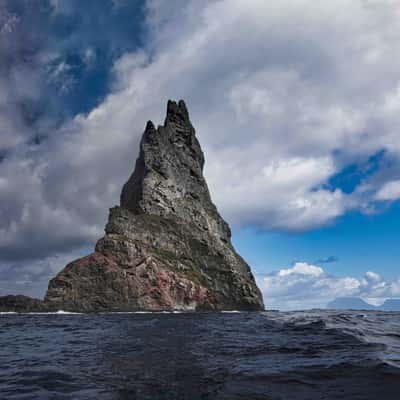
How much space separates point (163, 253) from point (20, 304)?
42593 mm

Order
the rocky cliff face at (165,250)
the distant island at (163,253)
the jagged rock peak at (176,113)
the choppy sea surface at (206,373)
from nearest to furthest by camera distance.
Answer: the choppy sea surface at (206,373) → the distant island at (163,253) → the rocky cliff face at (165,250) → the jagged rock peak at (176,113)

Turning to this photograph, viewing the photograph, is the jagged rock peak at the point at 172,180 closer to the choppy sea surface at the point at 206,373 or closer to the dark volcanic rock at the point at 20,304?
the dark volcanic rock at the point at 20,304

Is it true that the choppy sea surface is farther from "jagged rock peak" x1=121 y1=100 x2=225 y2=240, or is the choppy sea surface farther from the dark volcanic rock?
"jagged rock peak" x1=121 y1=100 x2=225 y2=240

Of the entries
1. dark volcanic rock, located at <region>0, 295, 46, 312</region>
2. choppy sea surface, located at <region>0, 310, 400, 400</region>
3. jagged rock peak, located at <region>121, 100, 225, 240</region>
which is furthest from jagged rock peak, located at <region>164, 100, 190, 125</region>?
choppy sea surface, located at <region>0, 310, 400, 400</region>

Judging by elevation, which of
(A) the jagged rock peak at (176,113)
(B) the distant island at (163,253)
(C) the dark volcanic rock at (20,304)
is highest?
(A) the jagged rock peak at (176,113)

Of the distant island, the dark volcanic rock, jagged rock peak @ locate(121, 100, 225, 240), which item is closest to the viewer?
the dark volcanic rock

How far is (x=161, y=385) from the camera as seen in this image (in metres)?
8.61

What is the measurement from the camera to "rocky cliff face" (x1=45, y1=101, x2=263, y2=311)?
311 feet

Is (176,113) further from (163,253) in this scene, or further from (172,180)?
(163,253)

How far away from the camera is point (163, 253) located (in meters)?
113

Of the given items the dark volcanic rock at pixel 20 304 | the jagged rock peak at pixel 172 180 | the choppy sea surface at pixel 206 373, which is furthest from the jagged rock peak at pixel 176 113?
the choppy sea surface at pixel 206 373

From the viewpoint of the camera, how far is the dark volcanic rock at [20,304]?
8588 cm

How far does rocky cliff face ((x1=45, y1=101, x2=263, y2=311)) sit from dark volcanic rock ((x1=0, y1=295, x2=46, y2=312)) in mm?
2909

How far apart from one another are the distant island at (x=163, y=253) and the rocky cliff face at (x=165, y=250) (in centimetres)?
26
